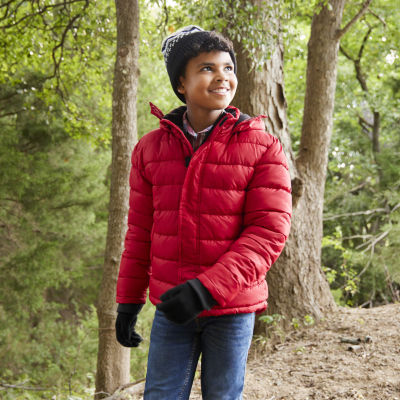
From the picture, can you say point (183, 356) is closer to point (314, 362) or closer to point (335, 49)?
point (314, 362)

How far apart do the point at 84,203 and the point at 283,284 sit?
31.9 ft

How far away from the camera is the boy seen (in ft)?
5.65

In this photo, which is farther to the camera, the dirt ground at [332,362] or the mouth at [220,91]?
the dirt ground at [332,362]

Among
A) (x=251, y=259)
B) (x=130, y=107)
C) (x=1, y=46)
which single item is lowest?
(x=251, y=259)

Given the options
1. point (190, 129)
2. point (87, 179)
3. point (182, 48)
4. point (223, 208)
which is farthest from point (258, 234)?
point (87, 179)

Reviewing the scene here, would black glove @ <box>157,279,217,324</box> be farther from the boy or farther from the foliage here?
the foliage

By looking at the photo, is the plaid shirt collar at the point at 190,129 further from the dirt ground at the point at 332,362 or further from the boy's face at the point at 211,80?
the dirt ground at the point at 332,362

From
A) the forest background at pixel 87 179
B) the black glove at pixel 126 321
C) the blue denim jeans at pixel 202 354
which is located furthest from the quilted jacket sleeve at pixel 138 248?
the forest background at pixel 87 179

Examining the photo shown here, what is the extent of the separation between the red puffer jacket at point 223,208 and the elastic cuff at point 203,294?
116mm

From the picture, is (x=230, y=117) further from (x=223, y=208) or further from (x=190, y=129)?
(x=223, y=208)

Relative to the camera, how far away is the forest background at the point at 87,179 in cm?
848

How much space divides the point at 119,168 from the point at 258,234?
90.4 inches

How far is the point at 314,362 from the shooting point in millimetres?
3523

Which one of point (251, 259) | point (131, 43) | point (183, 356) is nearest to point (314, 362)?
point (183, 356)
